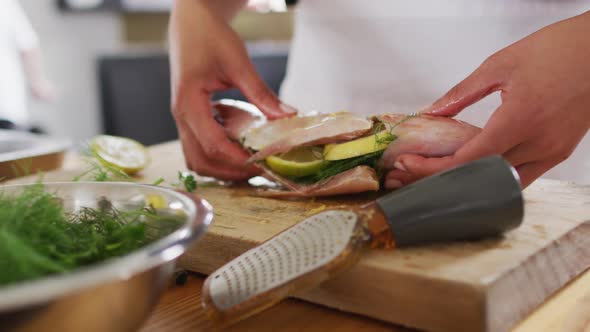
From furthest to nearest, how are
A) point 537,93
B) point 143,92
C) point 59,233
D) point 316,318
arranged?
point 143,92 → point 537,93 → point 316,318 → point 59,233

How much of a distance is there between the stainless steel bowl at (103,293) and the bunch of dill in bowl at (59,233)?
0.02 metres

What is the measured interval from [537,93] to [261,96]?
0.60 meters

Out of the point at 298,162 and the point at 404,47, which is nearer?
the point at 298,162

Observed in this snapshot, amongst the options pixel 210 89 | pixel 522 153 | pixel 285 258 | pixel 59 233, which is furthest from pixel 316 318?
pixel 210 89

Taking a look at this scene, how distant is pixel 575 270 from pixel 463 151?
24 cm

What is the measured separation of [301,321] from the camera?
0.84 m

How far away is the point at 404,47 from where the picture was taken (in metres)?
1.83

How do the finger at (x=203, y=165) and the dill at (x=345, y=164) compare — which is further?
the finger at (x=203, y=165)

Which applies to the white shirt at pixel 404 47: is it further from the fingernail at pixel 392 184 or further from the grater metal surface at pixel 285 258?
the grater metal surface at pixel 285 258

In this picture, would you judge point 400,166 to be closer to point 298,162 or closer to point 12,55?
point 298,162

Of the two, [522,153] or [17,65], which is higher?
[522,153]

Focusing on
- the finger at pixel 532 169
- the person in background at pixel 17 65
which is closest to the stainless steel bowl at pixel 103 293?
the finger at pixel 532 169

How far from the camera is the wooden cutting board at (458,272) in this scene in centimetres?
78

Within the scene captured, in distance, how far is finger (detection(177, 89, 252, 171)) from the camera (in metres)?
1.37
